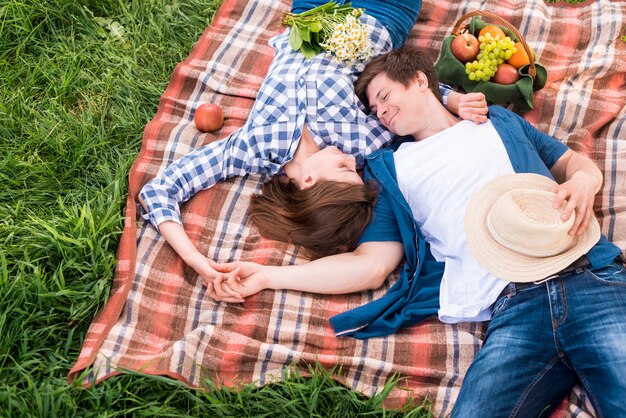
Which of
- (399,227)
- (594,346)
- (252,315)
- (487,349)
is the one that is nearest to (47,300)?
(252,315)

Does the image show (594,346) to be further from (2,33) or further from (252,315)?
(2,33)

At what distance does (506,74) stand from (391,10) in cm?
101

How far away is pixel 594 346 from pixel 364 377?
1.15 metres

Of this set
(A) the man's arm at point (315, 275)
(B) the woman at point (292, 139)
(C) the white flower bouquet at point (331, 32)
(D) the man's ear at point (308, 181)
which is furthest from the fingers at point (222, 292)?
(C) the white flower bouquet at point (331, 32)

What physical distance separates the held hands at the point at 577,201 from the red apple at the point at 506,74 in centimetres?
122

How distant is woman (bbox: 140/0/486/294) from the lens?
3.78m

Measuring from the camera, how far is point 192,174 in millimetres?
3893

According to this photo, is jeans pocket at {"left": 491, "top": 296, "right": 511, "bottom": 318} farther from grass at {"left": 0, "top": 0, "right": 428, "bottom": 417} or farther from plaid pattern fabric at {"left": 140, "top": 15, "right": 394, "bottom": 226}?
→ plaid pattern fabric at {"left": 140, "top": 15, "right": 394, "bottom": 226}

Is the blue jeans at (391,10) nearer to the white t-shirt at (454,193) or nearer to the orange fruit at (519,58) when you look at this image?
the orange fruit at (519,58)

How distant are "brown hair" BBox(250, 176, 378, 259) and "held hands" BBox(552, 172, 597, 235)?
105cm

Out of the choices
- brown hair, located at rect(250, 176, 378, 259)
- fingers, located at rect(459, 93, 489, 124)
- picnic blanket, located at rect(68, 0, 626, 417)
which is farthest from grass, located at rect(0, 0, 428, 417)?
fingers, located at rect(459, 93, 489, 124)

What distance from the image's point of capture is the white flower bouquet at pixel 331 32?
4.11 metres

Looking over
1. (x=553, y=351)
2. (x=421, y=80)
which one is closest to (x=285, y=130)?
(x=421, y=80)

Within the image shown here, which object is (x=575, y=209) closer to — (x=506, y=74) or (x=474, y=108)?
(x=474, y=108)
